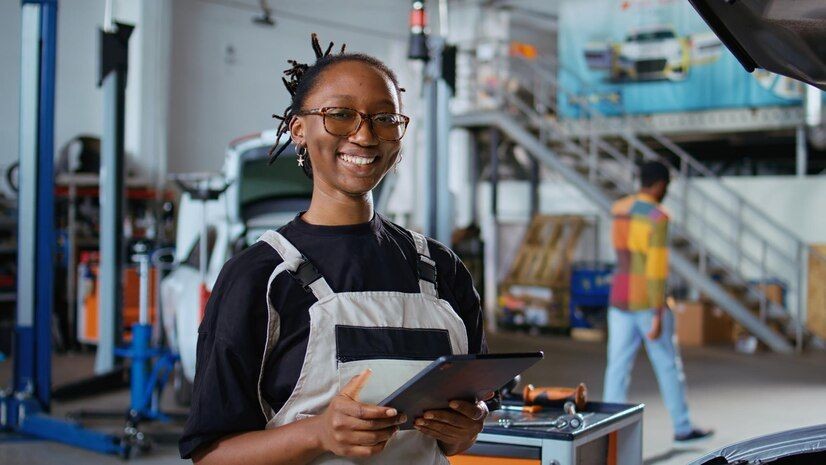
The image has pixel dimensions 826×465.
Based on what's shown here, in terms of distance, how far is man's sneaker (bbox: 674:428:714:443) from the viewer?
6.11 meters

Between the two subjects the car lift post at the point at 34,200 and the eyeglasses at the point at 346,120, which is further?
the car lift post at the point at 34,200

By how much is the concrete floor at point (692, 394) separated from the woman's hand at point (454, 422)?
4241 mm

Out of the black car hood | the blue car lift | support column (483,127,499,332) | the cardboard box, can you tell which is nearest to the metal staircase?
the cardboard box

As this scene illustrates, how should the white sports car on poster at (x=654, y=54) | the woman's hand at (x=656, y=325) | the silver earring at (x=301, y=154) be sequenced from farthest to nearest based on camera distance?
the white sports car on poster at (x=654, y=54) → the woman's hand at (x=656, y=325) → the silver earring at (x=301, y=154)

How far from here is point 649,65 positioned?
13492 mm

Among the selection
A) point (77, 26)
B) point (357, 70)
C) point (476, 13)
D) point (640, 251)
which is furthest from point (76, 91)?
point (357, 70)

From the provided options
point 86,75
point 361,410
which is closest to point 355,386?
point 361,410

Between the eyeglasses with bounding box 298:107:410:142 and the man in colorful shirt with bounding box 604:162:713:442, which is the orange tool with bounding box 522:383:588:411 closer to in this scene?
the eyeglasses with bounding box 298:107:410:142

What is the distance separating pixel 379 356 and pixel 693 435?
501cm

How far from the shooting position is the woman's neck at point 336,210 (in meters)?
1.75

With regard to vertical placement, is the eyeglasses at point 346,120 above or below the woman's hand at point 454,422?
above

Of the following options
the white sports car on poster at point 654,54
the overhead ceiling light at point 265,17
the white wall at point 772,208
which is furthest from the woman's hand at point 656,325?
the overhead ceiling light at point 265,17

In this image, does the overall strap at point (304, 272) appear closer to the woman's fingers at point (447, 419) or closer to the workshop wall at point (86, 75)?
the woman's fingers at point (447, 419)

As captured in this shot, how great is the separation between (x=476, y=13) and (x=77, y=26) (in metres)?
7.06
